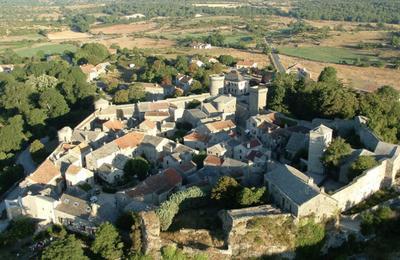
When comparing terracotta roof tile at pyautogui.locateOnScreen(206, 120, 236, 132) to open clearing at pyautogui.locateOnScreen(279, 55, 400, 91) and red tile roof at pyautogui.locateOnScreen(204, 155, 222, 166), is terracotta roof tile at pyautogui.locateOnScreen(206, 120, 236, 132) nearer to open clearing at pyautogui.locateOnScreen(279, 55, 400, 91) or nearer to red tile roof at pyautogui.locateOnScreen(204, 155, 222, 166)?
red tile roof at pyautogui.locateOnScreen(204, 155, 222, 166)

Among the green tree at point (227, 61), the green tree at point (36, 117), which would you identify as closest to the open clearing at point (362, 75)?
the green tree at point (227, 61)

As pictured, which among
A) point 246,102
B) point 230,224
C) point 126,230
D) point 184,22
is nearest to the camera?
point 230,224

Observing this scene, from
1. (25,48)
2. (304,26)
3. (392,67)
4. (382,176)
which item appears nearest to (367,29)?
(304,26)

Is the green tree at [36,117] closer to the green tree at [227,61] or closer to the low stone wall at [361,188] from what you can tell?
the green tree at [227,61]

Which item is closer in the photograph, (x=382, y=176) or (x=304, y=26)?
(x=382, y=176)

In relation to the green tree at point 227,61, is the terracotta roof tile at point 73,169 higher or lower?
higher

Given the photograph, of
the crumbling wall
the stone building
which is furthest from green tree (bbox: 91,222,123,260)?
the stone building

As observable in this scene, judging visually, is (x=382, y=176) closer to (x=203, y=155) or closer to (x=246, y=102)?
(x=203, y=155)
